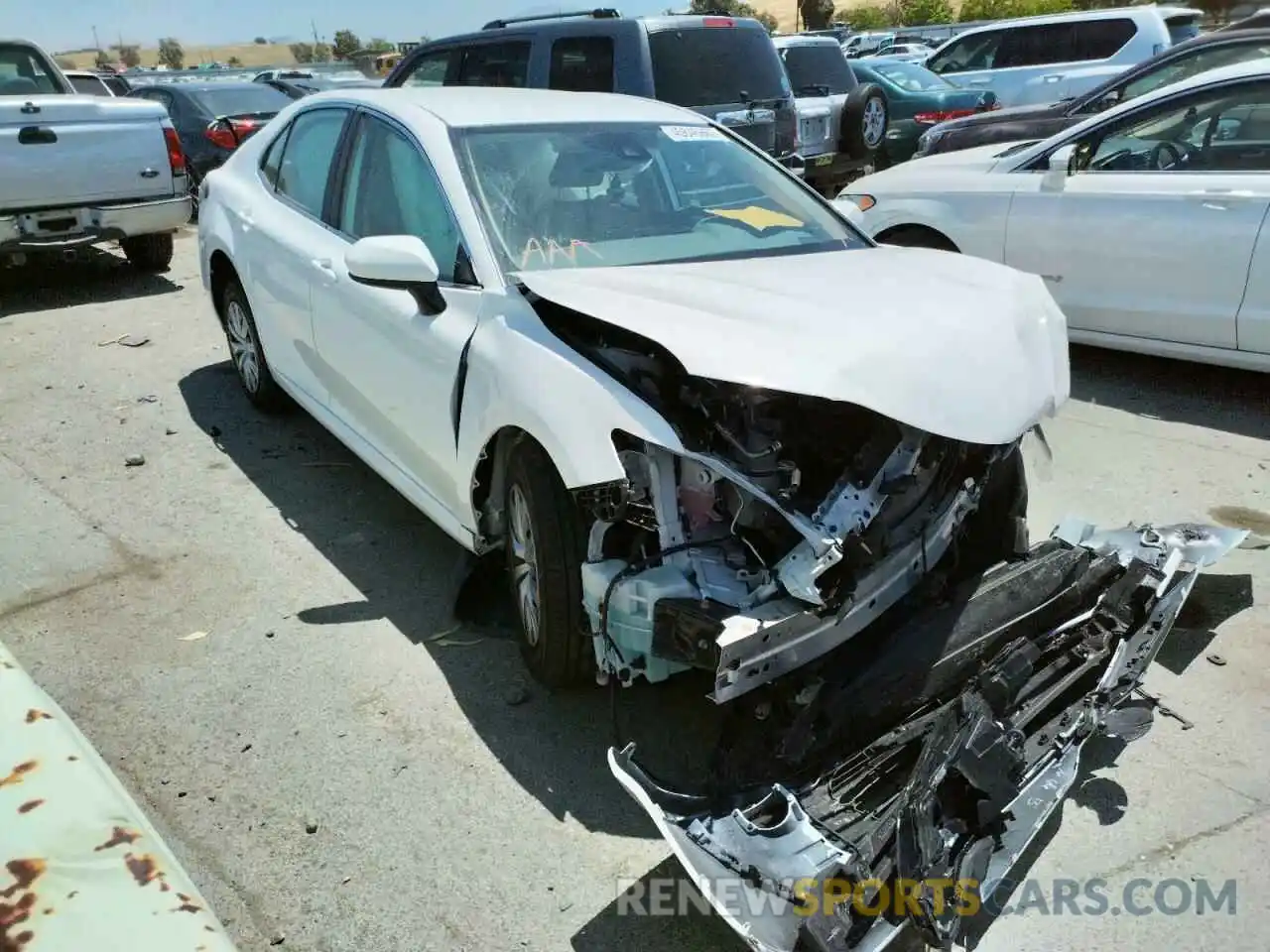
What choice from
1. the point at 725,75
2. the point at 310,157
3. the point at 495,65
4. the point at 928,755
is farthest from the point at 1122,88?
the point at 928,755

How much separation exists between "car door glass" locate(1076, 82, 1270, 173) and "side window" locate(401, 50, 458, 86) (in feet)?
17.1

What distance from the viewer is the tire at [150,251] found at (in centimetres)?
948

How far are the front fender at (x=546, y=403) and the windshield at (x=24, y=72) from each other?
7.54 meters

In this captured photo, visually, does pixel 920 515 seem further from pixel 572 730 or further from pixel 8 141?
pixel 8 141

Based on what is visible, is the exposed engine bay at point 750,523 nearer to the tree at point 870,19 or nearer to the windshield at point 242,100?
the windshield at point 242,100

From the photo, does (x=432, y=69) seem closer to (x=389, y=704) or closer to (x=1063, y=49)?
(x=389, y=704)

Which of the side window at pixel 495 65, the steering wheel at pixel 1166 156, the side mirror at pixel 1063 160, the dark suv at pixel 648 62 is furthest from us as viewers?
the side window at pixel 495 65

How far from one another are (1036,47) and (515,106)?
490 inches

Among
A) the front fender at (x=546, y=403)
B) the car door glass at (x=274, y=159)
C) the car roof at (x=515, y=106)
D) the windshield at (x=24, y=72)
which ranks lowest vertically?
the front fender at (x=546, y=403)

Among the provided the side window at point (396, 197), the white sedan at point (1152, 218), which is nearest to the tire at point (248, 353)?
the side window at point (396, 197)

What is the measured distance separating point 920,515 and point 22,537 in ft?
12.7

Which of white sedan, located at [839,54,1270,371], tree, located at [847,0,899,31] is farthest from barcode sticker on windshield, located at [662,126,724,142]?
tree, located at [847,0,899,31]

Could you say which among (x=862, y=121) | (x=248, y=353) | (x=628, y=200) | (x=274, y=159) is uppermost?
(x=274, y=159)

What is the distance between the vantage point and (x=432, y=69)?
30.0ft
